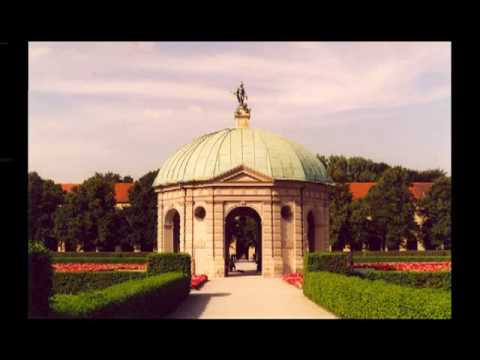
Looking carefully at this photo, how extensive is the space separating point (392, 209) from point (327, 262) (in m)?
39.2

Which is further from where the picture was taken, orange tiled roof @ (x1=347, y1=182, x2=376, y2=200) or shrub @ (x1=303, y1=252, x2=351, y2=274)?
orange tiled roof @ (x1=347, y1=182, x2=376, y2=200)

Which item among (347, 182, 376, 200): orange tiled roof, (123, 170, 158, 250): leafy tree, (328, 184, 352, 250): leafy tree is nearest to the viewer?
(328, 184, 352, 250): leafy tree

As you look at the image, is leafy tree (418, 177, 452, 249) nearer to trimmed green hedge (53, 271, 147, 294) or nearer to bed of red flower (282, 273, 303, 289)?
bed of red flower (282, 273, 303, 289)

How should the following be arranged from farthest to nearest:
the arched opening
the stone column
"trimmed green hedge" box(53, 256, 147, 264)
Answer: "trimmed green hedge" box(53, 256, 147, 264), the arched opening, the stone column

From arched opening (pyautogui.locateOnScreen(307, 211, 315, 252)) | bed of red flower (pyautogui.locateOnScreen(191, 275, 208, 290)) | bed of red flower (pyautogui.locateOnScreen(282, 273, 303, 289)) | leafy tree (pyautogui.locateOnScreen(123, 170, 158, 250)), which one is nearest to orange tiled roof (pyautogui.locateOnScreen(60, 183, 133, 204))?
leafy tree (pyautogui.locateOnScreen(123, 170, 158, 250))

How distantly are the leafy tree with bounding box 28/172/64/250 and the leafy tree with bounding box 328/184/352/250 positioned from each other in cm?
2903

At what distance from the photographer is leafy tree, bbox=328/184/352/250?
223ft

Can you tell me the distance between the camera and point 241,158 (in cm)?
3894

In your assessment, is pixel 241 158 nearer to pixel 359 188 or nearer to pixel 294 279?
pixel 294 279

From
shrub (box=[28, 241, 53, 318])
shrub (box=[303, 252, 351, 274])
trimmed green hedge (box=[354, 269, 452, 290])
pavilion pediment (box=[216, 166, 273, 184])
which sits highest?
pavilion pediment (box=[216, 166, 273, 184])

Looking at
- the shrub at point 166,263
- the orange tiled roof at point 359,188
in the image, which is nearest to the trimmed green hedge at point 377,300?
the shrub at point 166,263

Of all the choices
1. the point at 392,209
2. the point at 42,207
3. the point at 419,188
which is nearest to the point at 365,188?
the point at 419,188

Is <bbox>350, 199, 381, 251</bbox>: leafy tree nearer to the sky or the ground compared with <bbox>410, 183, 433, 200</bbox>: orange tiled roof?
nearer to the ground
